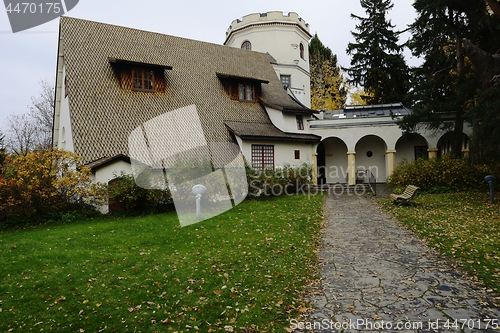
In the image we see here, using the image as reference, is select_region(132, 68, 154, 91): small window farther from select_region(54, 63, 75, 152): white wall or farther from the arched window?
the arched window

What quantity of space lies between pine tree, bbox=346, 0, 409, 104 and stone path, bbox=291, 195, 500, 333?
26665mm

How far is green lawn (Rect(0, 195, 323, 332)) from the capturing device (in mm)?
5637

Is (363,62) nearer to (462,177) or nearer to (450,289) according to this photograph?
(462,177)

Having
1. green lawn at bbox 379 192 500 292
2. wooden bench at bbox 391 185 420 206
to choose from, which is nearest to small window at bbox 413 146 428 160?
green lawn at bbox 379 192 500 292

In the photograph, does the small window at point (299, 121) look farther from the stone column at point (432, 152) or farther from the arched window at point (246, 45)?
the arched window at point (246, 45)

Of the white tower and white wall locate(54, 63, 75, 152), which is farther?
the white tower

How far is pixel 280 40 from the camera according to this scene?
3066 cm

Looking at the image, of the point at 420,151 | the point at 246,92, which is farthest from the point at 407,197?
the point at 246,92

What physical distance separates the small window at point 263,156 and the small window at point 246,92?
15.0 feet

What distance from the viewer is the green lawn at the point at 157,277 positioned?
5.64m

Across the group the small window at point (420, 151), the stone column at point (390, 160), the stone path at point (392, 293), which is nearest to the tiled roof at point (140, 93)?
the stone column at point (390, 160)

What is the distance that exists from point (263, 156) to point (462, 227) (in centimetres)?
1285

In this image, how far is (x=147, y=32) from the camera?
972 inches

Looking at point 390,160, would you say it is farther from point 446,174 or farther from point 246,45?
point 246,45
